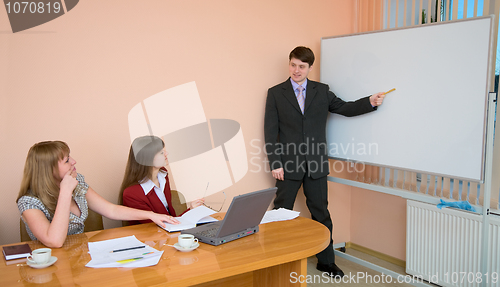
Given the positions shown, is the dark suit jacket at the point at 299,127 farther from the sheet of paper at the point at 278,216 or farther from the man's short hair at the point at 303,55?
the sheet of paper at the point at 278,216

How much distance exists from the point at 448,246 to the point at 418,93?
1122 mm

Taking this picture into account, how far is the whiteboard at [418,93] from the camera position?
98.8 inches

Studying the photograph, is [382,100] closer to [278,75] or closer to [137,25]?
[278,75]

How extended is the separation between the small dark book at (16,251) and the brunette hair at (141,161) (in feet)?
2.54

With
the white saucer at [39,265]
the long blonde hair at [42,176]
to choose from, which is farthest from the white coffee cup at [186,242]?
the long blonde hair at [42,176]

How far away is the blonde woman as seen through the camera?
184cm

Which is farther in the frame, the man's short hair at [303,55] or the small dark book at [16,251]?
the man's short hair at [303,55]

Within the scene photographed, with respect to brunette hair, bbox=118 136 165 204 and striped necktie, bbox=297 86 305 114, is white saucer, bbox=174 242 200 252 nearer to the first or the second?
brunette hair, bbox=118 136 165 204

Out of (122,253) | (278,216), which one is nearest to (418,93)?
(278,216)

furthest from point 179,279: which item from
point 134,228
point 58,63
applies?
point 58,63

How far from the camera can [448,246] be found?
2.88 m

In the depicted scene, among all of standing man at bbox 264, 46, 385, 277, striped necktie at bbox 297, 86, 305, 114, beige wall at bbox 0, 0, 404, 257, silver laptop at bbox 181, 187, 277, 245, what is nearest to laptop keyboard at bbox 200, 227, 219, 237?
silver laptop at bbox 181, 187, 277, 245

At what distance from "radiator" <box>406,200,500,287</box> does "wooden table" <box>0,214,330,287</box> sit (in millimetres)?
1232

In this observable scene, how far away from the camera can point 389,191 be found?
10.0ft
